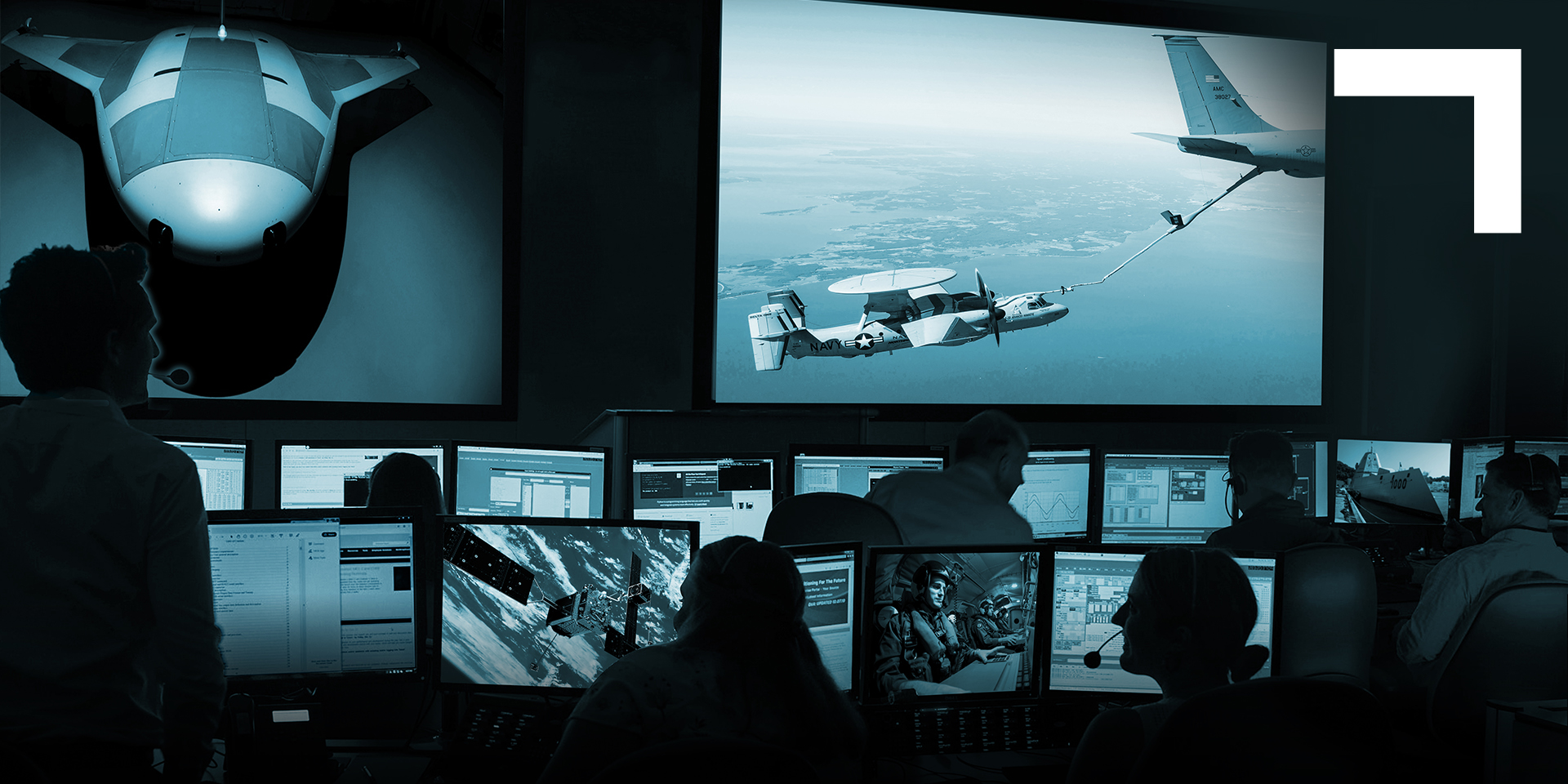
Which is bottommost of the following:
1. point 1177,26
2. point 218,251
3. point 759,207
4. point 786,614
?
point 786,614

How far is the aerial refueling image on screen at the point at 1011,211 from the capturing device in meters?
4.56

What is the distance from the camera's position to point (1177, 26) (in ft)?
16.4

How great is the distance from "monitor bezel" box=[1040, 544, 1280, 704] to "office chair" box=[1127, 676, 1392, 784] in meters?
0.77

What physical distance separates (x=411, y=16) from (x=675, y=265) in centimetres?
149

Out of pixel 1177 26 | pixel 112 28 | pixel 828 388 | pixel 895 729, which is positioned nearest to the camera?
pixel 895 729

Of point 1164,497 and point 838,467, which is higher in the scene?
point 838,467

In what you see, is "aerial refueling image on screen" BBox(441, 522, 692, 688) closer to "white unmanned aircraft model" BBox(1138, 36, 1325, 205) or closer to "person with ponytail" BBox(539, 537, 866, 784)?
"person with ponytail" BBox(539, 537, 866, 784)

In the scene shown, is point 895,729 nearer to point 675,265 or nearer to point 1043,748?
point 1043,748

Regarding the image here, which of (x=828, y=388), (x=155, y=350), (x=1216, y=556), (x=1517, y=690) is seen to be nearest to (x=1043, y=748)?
(x=1216, y=556)

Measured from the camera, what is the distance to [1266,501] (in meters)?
2.71

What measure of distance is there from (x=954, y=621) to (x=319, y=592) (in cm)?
119

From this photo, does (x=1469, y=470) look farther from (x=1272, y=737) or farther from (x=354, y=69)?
(x=354, y=69)

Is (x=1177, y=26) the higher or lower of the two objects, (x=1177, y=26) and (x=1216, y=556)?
the higher

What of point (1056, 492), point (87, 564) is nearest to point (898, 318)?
point (1056, 492)
